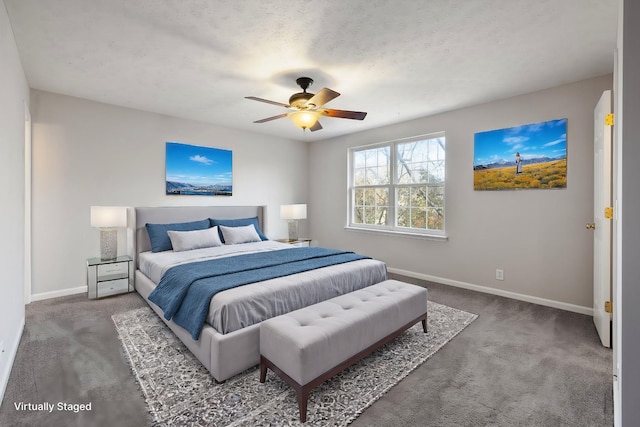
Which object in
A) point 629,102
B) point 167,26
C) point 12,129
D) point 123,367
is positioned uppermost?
point 167,26

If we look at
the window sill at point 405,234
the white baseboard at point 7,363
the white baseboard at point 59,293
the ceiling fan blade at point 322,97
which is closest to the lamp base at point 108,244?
the white baseboard at point 59,293

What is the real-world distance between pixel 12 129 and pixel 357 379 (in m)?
3.12

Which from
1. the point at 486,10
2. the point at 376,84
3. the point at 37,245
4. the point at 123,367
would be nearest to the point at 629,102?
the point at 486,10

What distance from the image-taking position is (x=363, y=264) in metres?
3.14

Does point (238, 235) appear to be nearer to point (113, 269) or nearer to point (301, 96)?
point (113, 269)

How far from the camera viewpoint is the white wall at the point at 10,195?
194 centimetres

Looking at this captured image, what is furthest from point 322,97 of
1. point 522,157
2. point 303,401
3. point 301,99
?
point 522,157

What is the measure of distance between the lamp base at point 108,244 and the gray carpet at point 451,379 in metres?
0.86

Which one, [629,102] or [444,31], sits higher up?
[444,31]

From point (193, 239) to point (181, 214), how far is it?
698 mm

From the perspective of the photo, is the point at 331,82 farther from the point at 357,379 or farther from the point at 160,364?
the point at 160,364

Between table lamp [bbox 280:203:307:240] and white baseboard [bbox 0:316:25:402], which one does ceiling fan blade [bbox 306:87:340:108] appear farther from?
white baseboard [bbox 0:316:25:402]

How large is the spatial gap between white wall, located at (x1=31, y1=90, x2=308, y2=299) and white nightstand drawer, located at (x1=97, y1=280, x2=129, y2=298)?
0.95ft

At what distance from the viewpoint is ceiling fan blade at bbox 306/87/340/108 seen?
2.53m
